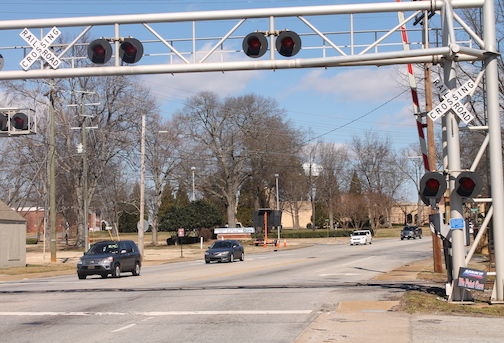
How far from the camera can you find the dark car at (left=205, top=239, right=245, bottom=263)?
42.9 meters

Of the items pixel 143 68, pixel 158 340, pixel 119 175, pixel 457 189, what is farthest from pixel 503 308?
pixel 119 175

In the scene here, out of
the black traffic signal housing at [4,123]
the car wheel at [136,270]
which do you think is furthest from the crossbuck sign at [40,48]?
the car wheel at [136,270]

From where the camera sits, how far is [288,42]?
695 inches

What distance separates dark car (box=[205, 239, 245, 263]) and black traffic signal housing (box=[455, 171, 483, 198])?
2839 centimetres

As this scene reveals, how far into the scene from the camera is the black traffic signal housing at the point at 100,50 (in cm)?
1794

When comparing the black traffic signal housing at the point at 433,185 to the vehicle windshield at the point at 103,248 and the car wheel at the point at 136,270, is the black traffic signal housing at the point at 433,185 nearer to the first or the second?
the vehicle windshield at the point at 103,248

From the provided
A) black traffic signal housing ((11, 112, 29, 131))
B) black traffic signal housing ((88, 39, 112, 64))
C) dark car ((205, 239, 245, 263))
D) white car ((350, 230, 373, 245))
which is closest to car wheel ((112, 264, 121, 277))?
black traffic signal housing ((11, 112, 29, 131))

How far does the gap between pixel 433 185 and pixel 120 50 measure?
8.63 m

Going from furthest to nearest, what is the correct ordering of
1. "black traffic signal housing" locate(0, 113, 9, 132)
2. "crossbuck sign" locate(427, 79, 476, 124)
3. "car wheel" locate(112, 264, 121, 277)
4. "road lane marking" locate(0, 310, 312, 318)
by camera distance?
"car wheel" locate(112, 264, 121, 277)
"black traffic signal housing" locate(0, 113, 9, 132)
"crossbuck sign" locate(427, 79, 476, 124)
"road lane marking" locate(0, 310, 312, 318)

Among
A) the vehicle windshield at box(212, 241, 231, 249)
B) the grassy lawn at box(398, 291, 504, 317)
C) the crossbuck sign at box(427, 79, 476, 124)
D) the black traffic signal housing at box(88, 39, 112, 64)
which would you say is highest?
the black traffic signal housing at box(88, 39, 112, 64)

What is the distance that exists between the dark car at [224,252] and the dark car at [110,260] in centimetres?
1206

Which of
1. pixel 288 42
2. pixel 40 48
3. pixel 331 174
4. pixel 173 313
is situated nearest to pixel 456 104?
pixel 288 42

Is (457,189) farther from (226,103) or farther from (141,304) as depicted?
(226,103)

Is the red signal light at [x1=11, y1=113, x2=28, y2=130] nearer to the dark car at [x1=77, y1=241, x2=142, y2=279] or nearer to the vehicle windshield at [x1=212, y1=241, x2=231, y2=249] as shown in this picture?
the dark car at [x1=77, y1=241, x2=142, y2=279]
